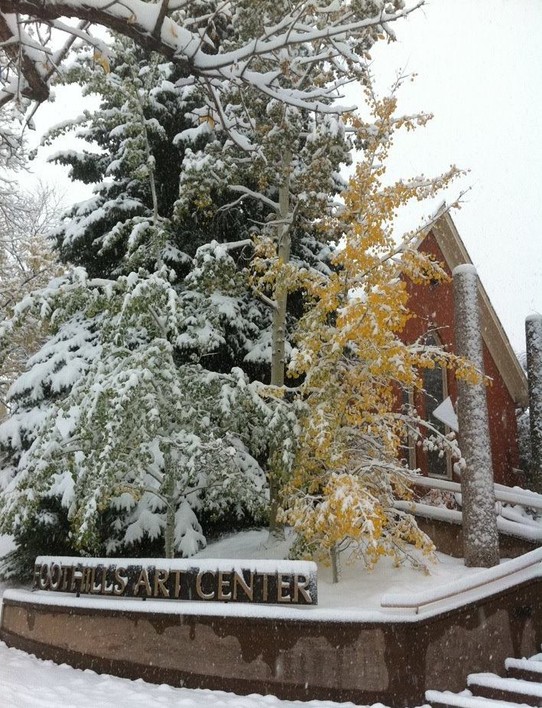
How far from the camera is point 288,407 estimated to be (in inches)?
367

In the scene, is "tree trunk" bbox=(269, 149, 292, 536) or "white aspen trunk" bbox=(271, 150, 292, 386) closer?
"tree trunk" bbox=(269, 149, 292, 536)

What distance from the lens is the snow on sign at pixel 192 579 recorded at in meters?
7.54

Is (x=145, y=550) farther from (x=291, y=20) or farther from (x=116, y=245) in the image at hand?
(x=291, y=20)

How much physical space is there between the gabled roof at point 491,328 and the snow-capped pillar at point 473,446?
6.64m

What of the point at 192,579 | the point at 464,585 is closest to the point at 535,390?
the point at 464,585

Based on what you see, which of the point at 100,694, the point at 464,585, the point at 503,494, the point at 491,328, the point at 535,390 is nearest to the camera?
the point at 100,694

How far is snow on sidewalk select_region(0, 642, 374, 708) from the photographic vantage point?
666 cm

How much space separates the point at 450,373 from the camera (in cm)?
1569

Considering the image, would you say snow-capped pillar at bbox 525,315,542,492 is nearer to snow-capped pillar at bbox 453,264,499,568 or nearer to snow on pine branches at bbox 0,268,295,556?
snow-capped pillar at bbox 453,264,499,568

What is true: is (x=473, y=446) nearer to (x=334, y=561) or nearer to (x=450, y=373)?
(x=334, y=561)

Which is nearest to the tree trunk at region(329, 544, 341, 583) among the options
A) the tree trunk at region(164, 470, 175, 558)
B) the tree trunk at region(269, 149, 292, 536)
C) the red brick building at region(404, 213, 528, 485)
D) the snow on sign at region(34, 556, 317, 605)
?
the snow on sign at region(34, 556, 317, 605)

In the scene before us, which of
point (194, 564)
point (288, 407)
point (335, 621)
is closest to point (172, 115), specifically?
point (288, 407)

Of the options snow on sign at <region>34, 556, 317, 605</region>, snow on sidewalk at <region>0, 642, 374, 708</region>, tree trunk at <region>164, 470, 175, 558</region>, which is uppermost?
tree trunk at <region>164, 470, 175, 558</region>

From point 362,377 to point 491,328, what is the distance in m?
9.12
